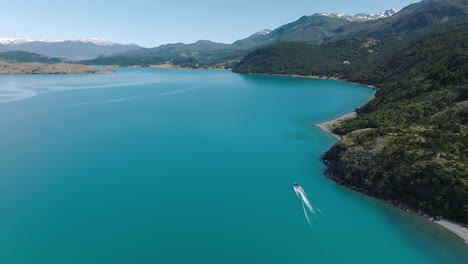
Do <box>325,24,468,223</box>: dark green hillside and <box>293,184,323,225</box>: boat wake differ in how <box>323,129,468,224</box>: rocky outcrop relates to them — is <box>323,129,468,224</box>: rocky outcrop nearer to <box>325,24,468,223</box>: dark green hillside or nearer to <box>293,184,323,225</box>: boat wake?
<box>325,24,468,223</box>: dark green hillside

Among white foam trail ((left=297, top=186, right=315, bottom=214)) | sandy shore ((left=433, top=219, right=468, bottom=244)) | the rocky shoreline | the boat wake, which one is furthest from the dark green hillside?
the boat wake

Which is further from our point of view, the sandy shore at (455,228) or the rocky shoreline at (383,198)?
the rocky shoreline at (383,198)

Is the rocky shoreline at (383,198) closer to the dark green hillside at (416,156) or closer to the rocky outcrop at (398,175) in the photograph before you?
the rocky outcrop at (398,175)

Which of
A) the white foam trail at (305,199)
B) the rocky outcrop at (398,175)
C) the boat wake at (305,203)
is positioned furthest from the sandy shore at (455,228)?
the white foam trail at (305,199)

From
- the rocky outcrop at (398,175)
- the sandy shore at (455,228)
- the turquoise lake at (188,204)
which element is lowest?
the turquoise lake at (188,204)

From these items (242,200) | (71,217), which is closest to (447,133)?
(242,200)

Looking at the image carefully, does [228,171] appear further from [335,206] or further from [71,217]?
[71,217]
